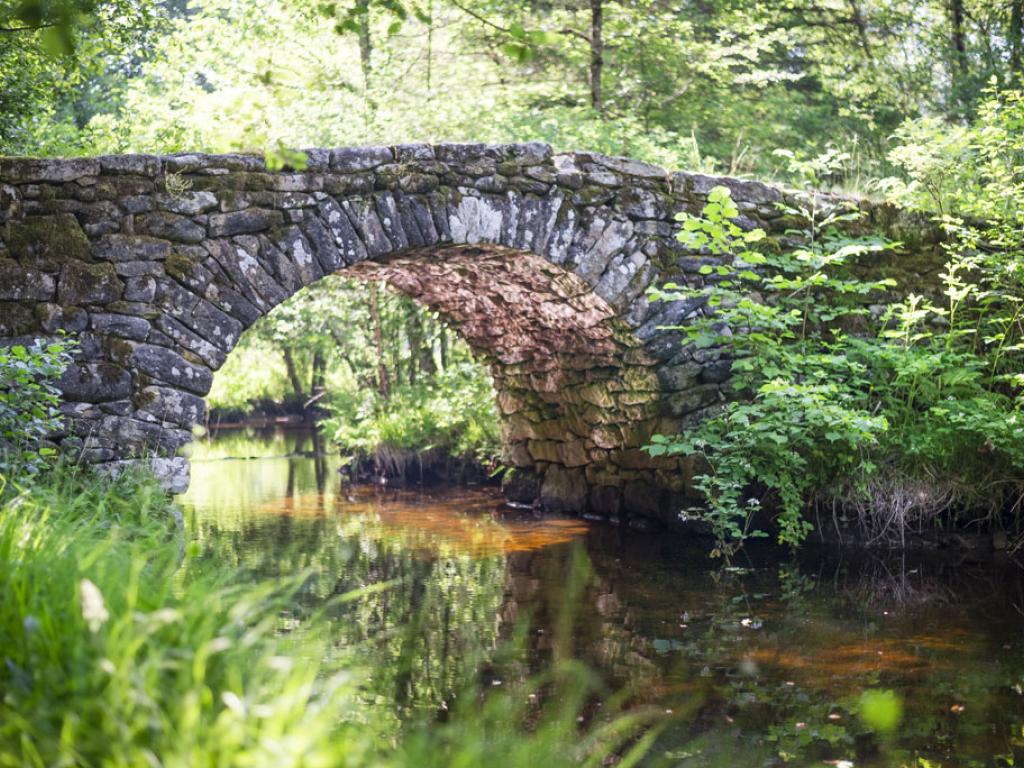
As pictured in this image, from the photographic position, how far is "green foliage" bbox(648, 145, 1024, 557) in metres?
6.58

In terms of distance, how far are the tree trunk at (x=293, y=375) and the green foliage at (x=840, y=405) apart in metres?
12.3

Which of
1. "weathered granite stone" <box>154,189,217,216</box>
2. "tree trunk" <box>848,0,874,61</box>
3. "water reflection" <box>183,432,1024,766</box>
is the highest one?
"tree trunk" <box>848,0,874,61</box>

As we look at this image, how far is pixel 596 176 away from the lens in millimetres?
7055

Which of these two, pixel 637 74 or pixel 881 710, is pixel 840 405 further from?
pixel 637 74

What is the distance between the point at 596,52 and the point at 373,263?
4.81 meters

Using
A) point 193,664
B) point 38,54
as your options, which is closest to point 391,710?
point 193,664

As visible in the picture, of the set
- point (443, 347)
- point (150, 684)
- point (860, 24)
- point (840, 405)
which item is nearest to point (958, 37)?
point (860, 24)

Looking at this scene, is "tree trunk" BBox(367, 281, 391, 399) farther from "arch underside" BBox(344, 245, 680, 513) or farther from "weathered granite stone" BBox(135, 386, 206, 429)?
"weathered granite stone" BBox(135, 386, 206, 429)

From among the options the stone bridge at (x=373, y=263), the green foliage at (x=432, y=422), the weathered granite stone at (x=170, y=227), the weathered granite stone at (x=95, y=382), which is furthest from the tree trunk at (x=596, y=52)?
the weathered granite stone at (x=95, y=382)

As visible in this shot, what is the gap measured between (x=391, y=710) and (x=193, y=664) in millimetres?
1740

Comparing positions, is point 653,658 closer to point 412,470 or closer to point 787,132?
point 412,470

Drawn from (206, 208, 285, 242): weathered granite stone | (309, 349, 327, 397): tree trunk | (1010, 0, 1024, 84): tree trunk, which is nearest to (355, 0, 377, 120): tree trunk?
(206, 208, 285, 242): weathered granite stone

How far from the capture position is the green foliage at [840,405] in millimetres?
6578

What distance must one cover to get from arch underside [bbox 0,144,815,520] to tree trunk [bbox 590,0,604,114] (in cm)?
339
